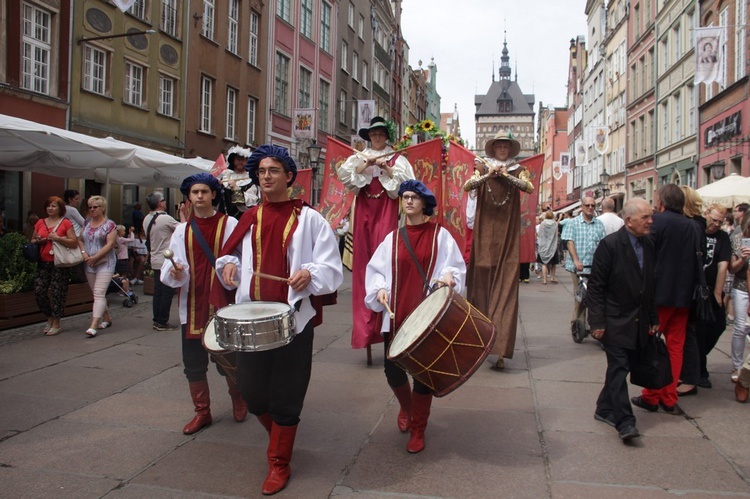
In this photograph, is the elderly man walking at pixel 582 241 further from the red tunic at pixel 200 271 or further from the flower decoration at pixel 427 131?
the red tunic at pixel 200 271

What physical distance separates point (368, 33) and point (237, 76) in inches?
769

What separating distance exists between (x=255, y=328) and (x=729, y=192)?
431 inches

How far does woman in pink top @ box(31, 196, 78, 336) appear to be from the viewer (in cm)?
764

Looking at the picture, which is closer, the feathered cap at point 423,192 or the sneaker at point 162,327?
the feathered cap at point 423,192

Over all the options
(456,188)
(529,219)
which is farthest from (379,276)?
(456,188)

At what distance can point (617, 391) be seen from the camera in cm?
425

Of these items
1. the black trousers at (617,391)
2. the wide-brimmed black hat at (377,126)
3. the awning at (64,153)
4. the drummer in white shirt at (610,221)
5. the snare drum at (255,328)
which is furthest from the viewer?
the awning at (64,153)

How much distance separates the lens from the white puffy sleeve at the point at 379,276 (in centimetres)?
407

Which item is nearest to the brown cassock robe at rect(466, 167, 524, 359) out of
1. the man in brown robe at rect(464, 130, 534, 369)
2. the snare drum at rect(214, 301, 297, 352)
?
the man in brown robe at rect(464, 130, 534, 369)

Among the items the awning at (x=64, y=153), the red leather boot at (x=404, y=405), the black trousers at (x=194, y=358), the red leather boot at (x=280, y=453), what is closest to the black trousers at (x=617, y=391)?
the red leather boot at (x=404, y=405)

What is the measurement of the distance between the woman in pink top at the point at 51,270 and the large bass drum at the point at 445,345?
562 centimetres

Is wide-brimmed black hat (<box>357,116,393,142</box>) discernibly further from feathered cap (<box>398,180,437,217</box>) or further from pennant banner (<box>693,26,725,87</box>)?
pennant banner (<box>693,26,725,87</box>)

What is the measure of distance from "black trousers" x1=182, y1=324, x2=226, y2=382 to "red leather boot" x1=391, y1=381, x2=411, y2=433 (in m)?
1.24

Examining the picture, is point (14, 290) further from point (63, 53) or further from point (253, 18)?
point (253, 18)
